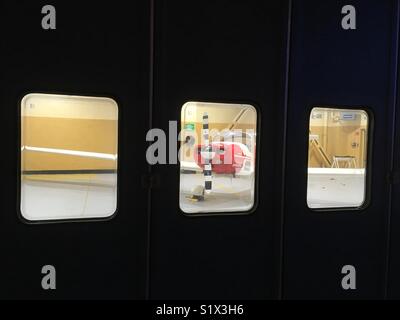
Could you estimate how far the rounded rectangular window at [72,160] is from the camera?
212cm

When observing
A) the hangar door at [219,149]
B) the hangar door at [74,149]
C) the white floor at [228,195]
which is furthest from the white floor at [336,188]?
the hangar door at [74,149]

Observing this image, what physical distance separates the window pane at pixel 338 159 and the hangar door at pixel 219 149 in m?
0.29

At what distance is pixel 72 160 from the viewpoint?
2213mm

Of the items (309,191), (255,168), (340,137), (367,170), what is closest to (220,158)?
(255,168)

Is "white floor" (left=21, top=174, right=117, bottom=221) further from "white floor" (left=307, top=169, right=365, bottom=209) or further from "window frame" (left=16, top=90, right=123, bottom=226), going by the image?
"white floor" (left=307, top=169, right=365, bottom=209)

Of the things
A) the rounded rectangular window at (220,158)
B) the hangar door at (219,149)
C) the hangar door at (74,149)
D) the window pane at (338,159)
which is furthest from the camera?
the window pane at (338,159)

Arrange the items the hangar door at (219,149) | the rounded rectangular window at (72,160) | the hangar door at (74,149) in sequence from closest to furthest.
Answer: the hangar door at (74,149)
the rounded rectangular window at (72,160)
the hangar door at (219,149)

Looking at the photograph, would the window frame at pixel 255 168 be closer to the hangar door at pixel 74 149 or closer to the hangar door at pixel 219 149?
the hangar door at pixel 219 149

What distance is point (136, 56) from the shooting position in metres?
2.18

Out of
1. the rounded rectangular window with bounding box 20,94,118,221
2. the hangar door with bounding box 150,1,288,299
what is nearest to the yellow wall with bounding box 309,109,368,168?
the hangar door with bounding box 150,1,288,299

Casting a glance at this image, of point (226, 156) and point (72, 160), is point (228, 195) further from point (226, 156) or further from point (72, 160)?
point (72, 160)

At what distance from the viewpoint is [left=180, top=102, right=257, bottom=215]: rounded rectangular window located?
235 cm
